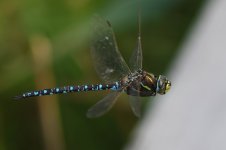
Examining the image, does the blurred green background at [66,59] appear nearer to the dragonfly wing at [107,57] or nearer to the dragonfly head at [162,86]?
the dragonfly wing at [107,57]

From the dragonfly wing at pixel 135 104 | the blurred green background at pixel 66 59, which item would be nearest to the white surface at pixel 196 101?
the dragonfly wing at pixel 135 104

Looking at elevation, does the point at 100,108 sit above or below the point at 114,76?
below

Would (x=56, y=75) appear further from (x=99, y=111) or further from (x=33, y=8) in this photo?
(x=99, y=111)

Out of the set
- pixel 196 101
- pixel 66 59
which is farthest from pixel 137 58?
pixel 66 59

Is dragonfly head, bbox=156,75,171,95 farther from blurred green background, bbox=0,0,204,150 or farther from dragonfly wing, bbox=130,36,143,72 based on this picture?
blurred green background, bbox=0,0,204,150

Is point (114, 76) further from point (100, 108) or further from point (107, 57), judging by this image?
point (100, 108)

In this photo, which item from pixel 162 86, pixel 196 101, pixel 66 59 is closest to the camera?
pixel 162 86

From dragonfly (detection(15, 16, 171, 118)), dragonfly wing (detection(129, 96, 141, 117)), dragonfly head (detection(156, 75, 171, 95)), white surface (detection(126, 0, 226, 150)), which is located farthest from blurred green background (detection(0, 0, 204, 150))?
dragonfly head (detection(156, 75, 171, 95))
